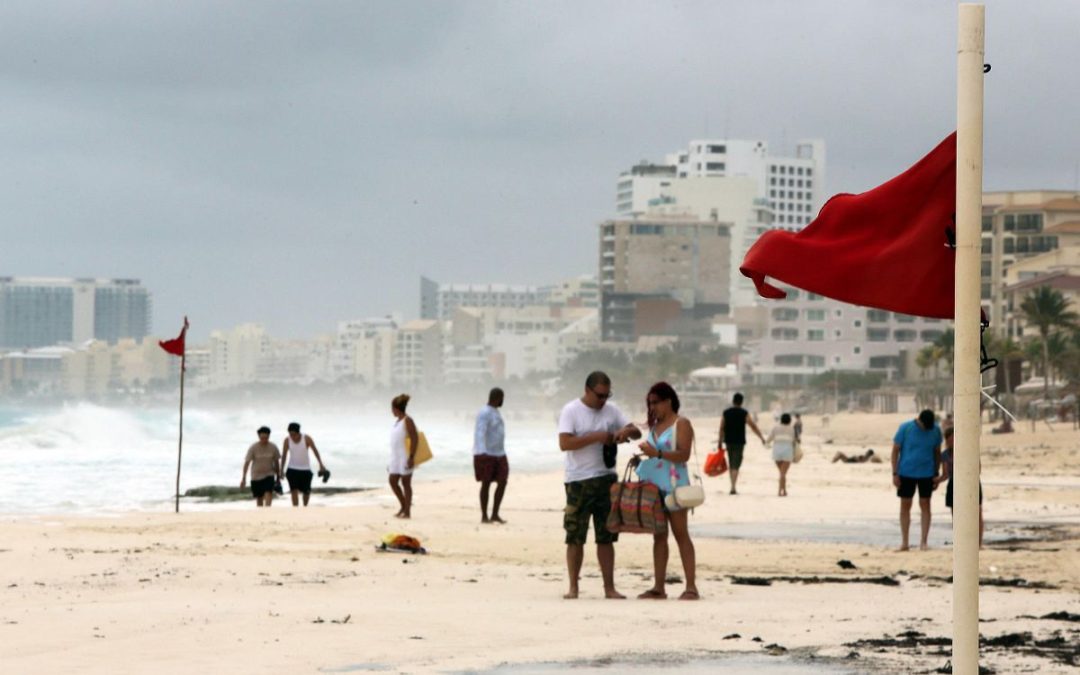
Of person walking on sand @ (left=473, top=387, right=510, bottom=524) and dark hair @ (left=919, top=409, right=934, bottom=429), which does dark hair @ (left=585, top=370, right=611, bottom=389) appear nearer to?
dark hair @ (left=919, top=409, right=934, bottom=429)

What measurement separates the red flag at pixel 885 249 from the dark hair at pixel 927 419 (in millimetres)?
10306

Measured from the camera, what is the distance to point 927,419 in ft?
51.1

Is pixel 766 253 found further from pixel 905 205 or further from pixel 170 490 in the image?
pixel 170 490

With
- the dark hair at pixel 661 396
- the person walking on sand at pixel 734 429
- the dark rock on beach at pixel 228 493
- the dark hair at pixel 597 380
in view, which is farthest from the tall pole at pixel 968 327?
the dark rock on beach at pixel 228 493

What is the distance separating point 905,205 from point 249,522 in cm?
1466

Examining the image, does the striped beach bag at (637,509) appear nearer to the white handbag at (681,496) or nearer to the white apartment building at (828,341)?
the white handbag at (681,496)

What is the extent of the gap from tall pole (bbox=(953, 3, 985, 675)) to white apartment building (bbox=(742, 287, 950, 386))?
479 feet

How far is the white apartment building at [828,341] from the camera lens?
15038 cm

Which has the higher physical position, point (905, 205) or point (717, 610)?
point (905, 205)

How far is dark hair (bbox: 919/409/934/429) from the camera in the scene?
1541 cm

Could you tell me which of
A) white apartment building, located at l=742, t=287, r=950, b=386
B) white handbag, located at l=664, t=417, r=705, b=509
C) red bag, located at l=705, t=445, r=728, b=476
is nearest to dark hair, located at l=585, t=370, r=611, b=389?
white handbag, located at l=664, t=417, r=705, b=509

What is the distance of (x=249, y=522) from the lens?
1895 cm

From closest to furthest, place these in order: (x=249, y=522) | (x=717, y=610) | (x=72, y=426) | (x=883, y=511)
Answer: (x=717, y=610) < (x=249, y=522) < (x=883, y=511) < (x=72, y=426)

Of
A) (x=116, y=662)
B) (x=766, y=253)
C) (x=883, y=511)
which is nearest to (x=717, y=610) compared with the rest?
(x=116, y=662)
